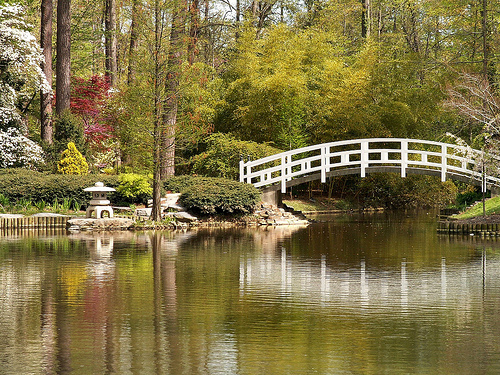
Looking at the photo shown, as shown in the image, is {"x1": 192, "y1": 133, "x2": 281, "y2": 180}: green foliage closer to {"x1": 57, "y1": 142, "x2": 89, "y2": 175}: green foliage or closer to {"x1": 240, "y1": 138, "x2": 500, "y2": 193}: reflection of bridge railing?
{"x1": 240, "y1": 138, "x2": 500, "y2": 193}: reflection of bridge railing

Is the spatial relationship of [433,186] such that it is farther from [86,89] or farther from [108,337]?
[108,337]

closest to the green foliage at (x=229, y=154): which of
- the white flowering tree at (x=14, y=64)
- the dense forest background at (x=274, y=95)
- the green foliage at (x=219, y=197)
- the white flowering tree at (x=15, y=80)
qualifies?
the dense forest background at (x=274, y=95)

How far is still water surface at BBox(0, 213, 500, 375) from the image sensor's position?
6.04 meters

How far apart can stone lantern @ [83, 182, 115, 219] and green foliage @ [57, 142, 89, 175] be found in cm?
380

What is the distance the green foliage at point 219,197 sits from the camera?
2184 cm

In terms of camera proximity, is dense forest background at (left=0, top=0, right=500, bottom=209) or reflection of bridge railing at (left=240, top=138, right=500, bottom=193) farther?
dense forest background at (left=0, top=0, right=500, bottom=209)

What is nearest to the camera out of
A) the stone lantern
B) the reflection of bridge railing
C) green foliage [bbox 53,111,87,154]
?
the stone lantern

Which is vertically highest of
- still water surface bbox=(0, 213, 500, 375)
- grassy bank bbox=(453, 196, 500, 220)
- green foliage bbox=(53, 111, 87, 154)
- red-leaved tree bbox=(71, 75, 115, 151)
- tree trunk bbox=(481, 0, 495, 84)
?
tree trunk bbox=(481, 0, 495, 84)

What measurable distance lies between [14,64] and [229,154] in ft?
28.1

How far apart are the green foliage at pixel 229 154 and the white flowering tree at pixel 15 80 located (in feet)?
20.7

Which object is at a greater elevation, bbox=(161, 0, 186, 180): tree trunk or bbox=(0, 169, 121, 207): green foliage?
bbox=(161, 0, 186, 180): tree trunk

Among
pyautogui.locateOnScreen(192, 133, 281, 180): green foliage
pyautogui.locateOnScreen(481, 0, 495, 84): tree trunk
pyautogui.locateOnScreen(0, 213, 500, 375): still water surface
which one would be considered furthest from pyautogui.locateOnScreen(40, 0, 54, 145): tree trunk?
pyautogui.locateOnScreen(481, 0, 495, 84): tree trunk

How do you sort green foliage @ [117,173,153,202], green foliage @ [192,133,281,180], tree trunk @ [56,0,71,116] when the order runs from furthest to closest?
green foliage @ [192,133,281,180], tree trunk @ [56,0,71,116], green foliage @ [117,173,153,202]

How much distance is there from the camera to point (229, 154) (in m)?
27.8
